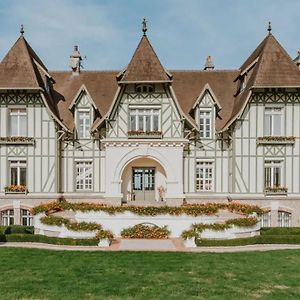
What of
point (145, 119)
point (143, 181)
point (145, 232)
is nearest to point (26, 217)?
point (143, 181)

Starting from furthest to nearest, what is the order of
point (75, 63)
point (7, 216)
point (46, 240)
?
point (75, 63), point (7, 216), point (46, 240)

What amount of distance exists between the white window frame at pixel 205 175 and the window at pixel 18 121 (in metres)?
11.6

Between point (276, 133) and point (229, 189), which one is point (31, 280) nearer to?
point (229, 189)

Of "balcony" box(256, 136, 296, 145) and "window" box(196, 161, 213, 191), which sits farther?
"window" box(196, 161, 213, 191)

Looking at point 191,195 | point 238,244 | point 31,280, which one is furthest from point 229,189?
point 31,280

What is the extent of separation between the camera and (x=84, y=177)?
24203 millimetres

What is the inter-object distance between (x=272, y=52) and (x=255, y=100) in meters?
3.47

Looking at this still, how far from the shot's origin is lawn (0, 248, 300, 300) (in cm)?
924

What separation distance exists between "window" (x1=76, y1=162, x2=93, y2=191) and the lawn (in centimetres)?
938

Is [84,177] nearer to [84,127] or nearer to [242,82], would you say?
[84,127]

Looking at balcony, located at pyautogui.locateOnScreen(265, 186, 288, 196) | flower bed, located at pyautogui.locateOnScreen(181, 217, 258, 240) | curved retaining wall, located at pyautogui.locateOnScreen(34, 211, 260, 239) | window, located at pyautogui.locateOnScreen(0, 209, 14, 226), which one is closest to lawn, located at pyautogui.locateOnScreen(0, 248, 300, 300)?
flower bed, located at pyautogui.locateOnScreen(181, 217, 258, 240)

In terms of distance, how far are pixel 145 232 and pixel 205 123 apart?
30.4ft

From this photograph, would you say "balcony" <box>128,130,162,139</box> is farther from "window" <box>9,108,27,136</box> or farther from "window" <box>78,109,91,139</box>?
"window" <box>9,108,27,136</box>

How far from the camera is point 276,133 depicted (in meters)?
23.0
